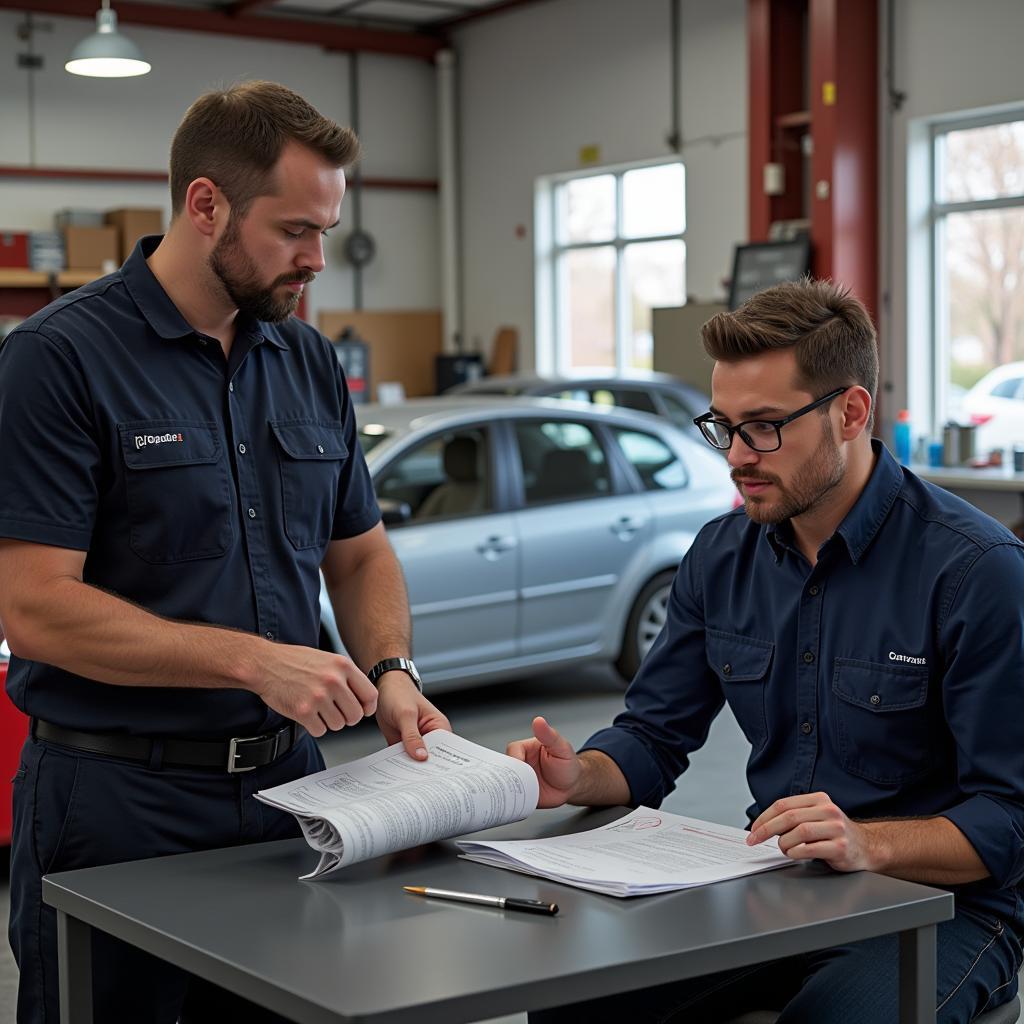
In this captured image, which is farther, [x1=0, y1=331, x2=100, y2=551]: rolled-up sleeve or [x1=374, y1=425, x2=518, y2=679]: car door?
[x1=374, y1=425, x2=518, y2=679]: car door

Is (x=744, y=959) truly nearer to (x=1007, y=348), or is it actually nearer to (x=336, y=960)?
(x=336, y=960)

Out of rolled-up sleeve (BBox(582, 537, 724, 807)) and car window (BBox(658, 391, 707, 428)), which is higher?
car window (BBox(658, 391, 707, 428))

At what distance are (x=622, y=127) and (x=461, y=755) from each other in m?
10.7

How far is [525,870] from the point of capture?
1862mm

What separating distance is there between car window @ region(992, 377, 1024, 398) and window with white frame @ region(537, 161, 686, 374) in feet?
9.59

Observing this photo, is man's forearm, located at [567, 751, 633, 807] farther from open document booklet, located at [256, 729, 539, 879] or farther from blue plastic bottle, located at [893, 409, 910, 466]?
blue plastic bottle, located at [893, 409, 910, 466]

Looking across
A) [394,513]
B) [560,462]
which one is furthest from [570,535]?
[394,513]

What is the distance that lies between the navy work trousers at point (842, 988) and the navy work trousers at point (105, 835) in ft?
1.85

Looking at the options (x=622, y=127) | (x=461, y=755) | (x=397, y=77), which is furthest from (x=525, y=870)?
(x=397, y=77)

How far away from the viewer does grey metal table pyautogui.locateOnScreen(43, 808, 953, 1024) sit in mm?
1455

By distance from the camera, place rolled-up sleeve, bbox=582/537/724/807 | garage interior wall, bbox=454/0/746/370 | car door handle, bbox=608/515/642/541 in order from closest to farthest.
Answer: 1. rolled-up sleeve, bbox=582/537/724/807
2. car door handle, bbox=608/515/642/541
3. garage interior wall, bbox=454/0/746/370

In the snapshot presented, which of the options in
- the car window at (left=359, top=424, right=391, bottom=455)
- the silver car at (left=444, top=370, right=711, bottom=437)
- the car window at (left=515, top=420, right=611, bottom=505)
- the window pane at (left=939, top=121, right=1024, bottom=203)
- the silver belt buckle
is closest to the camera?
the silver belt buckle

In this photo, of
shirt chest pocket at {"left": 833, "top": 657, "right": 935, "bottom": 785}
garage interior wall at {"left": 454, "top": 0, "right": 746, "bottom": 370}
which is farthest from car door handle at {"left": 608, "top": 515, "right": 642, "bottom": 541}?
garage interior wall at {"left": 454, "top": 0, "right": 746, "bottom": 370}

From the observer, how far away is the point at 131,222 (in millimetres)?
12086
